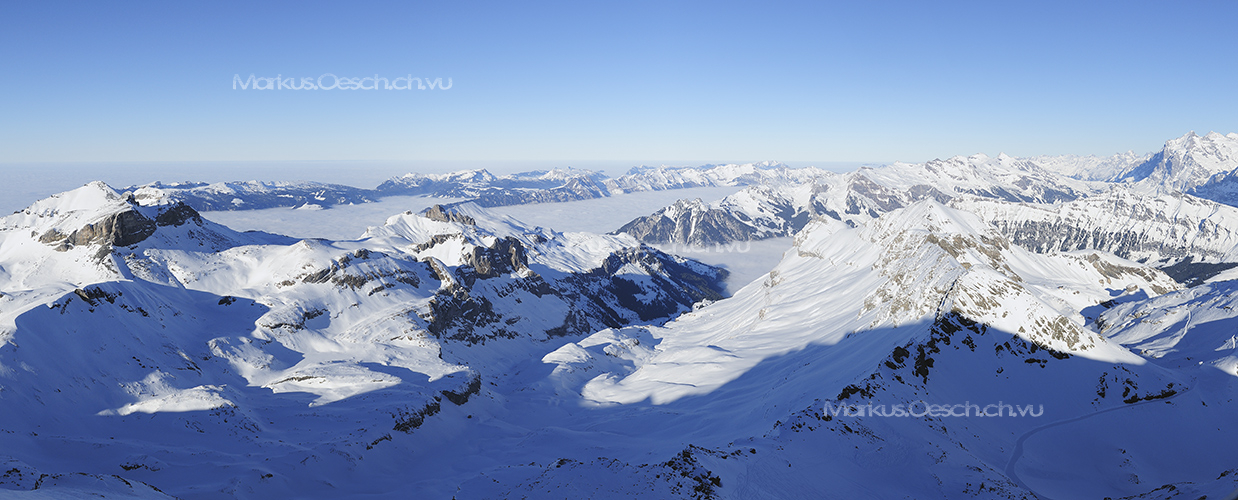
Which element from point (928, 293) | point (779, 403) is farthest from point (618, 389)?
point (928, 293)

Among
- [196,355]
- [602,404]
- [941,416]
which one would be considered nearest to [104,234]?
[196,355]

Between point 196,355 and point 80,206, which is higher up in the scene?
point 80,206

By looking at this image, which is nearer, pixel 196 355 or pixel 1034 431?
pixel 1034 431

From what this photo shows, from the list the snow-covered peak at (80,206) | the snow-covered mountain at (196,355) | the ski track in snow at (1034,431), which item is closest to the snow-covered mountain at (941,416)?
the ski track in snow at (1034,431)

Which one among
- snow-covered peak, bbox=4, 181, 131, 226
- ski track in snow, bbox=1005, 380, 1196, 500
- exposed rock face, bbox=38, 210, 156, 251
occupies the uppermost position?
snow-covered peak, bbox=4, 181, 131, 226

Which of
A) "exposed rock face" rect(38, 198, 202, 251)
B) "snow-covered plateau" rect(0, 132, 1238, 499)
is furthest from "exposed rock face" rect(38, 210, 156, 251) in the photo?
"snow-covered plateau" rect(0, 132, 1238, 499)

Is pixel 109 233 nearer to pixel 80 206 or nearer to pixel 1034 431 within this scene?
pixel 80 206

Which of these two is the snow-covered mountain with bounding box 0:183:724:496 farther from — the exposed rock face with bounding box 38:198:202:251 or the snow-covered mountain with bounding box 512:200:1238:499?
the snow-covered mountain with bounding box 512:200:1238:499

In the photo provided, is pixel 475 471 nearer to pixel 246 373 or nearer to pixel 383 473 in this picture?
pixel 383 473

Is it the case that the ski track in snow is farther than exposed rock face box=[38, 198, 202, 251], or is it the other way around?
exposed rock face box=[38, 198, 202, 251]

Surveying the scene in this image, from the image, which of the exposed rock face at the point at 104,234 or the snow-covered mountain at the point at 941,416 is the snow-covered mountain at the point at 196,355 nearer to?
the exposed rock face at the point at 104,234

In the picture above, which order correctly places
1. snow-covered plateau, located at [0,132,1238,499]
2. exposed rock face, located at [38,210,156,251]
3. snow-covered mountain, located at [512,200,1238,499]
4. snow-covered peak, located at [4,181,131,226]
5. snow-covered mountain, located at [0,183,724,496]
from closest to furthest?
1. snow-covered mountain, located at [512,200,1238,499]
2. snow-covered plateau, located at [0,132,1238,499]
3. snow-covered mountain, located at [0,183,724,496]
4. exposed rock face, located at [38,210,156,251]
5. snow-covered peak, located at [4,181,131,226]
